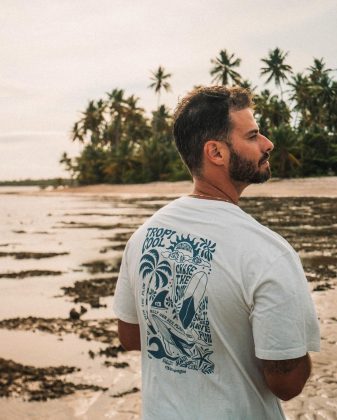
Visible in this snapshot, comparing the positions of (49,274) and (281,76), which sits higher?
(281,76)

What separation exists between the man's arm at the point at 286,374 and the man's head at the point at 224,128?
1.85ft

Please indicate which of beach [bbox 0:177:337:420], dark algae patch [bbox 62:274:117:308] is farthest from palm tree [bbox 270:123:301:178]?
dark algae patch [bbox 62:274:117:308]

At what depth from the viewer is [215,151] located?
154cm

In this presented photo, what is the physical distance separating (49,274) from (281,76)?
197 feet

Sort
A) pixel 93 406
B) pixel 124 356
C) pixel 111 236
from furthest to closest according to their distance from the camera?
1. pixel 111 236
2. pixel 124 356
3. pixel 93 406

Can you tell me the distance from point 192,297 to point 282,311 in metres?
0.26

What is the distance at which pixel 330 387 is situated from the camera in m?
3.86

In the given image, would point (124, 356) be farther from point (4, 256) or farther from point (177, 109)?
point (4, 256)

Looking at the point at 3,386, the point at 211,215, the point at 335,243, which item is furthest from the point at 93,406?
the point at 335,243

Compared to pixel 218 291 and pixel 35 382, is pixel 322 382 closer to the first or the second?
pixel 35 382

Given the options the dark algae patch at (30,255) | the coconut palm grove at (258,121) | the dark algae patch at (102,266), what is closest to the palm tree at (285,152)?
the coconut palm grove at (258,121)

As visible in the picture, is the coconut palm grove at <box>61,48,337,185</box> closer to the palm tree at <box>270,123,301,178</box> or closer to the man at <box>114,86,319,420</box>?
the palm tree at <box>270,123,301,178</box>

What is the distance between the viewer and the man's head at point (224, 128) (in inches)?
60.2

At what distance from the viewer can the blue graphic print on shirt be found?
1.39m
